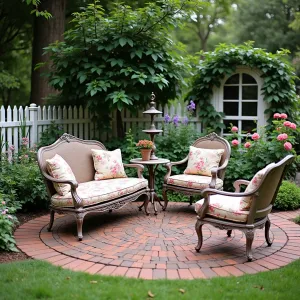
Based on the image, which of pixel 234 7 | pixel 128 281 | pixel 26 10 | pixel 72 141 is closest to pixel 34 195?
pixel 72 141

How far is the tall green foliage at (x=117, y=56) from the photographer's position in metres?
6.28

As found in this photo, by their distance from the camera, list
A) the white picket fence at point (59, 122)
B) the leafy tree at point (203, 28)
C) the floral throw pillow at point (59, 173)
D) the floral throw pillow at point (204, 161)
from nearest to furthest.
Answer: the floral throw pillow at point (59, 173) < the floral throw pillow at point (204, 161) < the white picket fence at point (59, 122) < the leafy tree at point (203, 28)

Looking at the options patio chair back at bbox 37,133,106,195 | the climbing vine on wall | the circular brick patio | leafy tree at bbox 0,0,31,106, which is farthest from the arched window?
leafy tree at bbox 0,0,31,106

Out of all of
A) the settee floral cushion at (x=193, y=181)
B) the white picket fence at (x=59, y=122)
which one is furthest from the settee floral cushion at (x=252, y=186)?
the white picket fence at (x=59, y=122)

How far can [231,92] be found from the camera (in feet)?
26.1

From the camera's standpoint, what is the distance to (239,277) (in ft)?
10.7

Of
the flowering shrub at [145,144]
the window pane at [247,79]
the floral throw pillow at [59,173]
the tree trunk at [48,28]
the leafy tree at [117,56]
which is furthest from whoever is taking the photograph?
the tree trunk at [48,28]

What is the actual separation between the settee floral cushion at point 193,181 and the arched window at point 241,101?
8.25ft

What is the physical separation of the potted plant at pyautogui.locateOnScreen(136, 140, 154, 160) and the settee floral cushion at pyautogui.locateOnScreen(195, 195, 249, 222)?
172cm

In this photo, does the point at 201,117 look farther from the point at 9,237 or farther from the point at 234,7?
the point at 234,7

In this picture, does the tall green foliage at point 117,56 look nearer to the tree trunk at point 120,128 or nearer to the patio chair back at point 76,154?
the tree trunk at point 120,128

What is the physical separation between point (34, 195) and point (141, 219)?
1.48 meters

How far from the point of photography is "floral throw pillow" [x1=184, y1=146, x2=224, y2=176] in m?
5.71

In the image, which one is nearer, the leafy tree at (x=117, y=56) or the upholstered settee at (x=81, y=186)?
the upholstered settee at (x=81, y=186)
